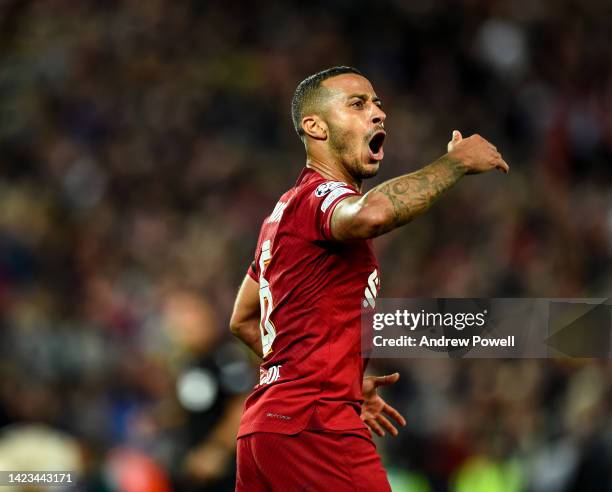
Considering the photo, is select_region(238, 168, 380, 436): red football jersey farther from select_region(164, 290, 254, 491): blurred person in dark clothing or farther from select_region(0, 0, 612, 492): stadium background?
select_region(164, 290, 254, 491): blurred person in dark clothing

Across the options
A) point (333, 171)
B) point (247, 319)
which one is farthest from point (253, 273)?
point (333, 171)

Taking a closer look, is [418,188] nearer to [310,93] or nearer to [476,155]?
[476,155]

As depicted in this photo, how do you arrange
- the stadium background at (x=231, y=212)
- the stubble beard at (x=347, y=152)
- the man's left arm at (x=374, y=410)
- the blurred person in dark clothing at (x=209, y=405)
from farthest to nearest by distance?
the stadium background at (x=231, y=212), the blurred person in dark clothing at (x=209, y=405), the man's left arm at (x=374, y=410), the stubble beard at (x=347, y=152)

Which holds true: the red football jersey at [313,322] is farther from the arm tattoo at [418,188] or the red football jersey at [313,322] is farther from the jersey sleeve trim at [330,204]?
the arm tattoo at [418,188]

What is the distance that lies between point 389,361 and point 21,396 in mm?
2754

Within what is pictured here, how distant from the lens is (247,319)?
4.51m

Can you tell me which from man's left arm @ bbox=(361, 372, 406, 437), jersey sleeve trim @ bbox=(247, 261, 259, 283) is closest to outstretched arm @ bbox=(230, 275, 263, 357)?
jersey sleeve trim @ bbox=(247, 261, 259, 283)

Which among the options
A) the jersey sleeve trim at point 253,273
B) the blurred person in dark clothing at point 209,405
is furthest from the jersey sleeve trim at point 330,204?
the blurred person in dark clothing at point 209,405

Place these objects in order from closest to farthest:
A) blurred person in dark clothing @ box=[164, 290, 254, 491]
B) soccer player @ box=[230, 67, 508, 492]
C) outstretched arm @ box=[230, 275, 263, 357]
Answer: soccer player @ box=[230, 67, 508, 492], outstretched arm @ box=[230, 275, 263, 357], blurred person in dark clothing @ box=[164, 290, 254, 491]

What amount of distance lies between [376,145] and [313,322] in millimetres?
Result: 696

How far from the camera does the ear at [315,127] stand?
4039mm

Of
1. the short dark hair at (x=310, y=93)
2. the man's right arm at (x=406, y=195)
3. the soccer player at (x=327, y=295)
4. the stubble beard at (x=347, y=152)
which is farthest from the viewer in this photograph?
the short dark hair at (x=310, y=93)

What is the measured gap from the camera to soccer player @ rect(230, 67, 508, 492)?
358 centimetres

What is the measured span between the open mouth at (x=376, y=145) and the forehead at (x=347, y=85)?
6.5 inches
